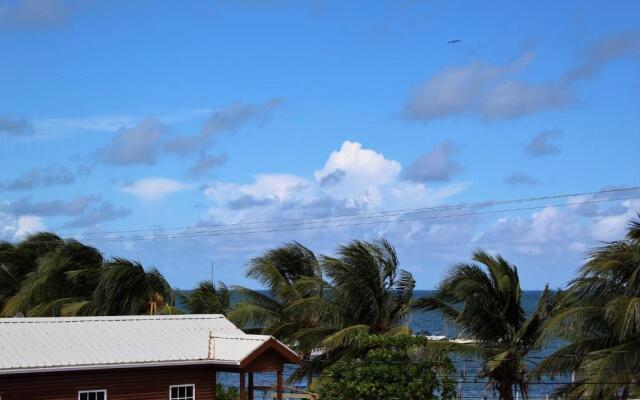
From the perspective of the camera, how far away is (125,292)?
33.9 m

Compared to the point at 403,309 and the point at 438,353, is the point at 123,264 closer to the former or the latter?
the point at 403,309

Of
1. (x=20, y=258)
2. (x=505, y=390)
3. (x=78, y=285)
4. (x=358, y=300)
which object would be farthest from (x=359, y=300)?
(x=20, y=258)

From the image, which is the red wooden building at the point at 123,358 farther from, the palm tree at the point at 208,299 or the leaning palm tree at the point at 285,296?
the palm tree at the point at 208,299

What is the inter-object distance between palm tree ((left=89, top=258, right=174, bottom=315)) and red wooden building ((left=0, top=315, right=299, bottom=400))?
626 cm

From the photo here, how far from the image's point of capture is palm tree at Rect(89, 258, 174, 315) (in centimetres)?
3350

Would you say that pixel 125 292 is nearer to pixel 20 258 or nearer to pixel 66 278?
pixel 66 278

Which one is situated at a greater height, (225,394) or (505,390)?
(505,390)

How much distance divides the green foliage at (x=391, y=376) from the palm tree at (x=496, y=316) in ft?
3.74

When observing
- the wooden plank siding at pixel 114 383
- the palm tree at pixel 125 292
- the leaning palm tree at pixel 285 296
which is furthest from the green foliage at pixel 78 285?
the wooden plank siding at pixel 114 383

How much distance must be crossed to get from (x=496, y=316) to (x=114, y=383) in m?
9.74

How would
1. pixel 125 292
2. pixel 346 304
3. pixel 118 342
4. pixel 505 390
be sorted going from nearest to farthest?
1. pixel 505 390
2. pixel 118 342
3. pixel 346 304
4. pixel 125 292

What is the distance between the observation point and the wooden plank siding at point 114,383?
2378 cm

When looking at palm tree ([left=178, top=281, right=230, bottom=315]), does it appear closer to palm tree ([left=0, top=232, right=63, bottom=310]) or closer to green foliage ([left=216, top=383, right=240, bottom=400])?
green foliage ([left=216, top=383, right=240, bottom=400])

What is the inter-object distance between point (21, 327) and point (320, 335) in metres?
8.41
